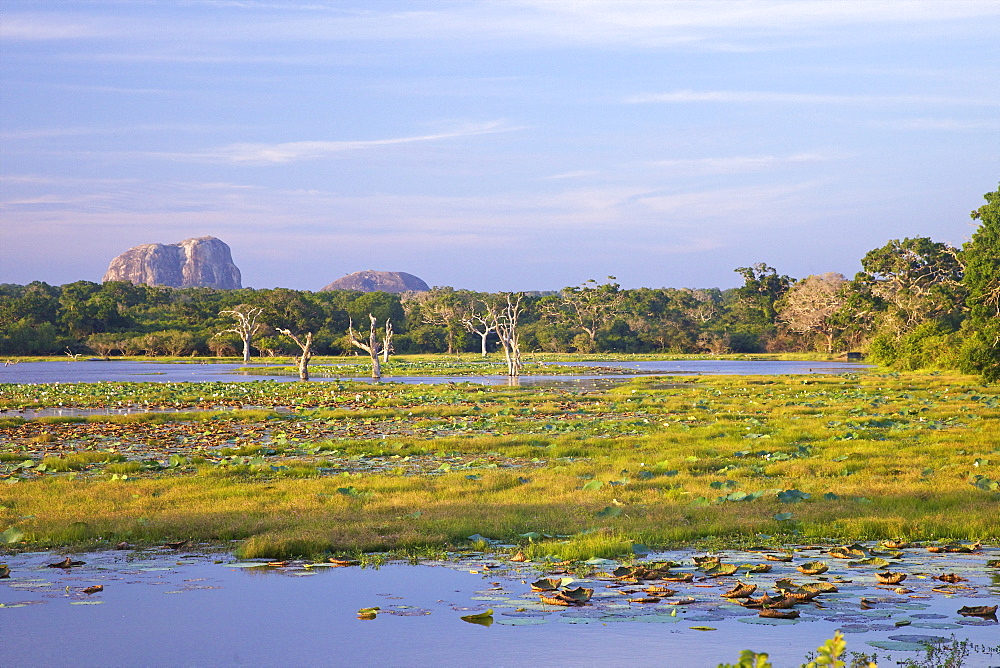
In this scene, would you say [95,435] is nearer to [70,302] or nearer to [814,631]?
[814,631]

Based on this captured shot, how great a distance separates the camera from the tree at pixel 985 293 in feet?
144

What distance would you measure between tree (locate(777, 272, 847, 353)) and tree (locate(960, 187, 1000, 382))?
38.5 meters

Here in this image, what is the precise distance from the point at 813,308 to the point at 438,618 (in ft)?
311

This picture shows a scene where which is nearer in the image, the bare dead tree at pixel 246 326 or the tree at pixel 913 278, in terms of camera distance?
the tree at pixel 913 278

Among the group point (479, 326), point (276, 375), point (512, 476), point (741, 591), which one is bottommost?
point (276, 375)

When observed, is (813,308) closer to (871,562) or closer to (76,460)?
(76,460)

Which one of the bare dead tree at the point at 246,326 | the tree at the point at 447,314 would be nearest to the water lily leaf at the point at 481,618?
the bare dead tree at the point at 246,326

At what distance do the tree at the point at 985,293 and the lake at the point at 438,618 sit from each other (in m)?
38.6

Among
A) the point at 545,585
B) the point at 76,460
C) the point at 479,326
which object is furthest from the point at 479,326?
the point at 545,585

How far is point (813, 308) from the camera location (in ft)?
316

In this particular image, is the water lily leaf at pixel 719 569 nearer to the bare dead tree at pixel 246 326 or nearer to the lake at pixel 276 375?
the lake at pixel 276 375

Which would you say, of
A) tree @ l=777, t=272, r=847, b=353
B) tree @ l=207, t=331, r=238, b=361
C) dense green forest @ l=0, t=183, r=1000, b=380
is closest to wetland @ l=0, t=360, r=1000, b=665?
dense green forest @ l=0, t=183, r=1000, b=380

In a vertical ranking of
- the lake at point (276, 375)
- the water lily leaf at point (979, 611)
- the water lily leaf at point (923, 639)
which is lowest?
the lake at point (276, 375)

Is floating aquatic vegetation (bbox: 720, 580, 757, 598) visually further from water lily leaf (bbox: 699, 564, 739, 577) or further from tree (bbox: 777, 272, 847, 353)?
tree (bbox: 777, 272, 847, 353)
